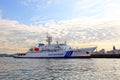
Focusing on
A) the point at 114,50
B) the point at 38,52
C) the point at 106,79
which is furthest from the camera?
the point at 114,50

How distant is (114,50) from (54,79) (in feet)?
506

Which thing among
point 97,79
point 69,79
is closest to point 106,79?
point 97,79

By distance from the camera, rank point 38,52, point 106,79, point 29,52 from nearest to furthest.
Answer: point 106,79 → point 38,52 → point 29,52

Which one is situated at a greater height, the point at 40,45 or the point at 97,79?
the point at 40,45

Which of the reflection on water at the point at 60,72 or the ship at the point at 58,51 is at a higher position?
the ship at the point at 58,51

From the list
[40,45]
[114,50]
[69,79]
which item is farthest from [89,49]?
[69,79]

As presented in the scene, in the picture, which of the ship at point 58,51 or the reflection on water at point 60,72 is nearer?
the reflection on water at point 60,72

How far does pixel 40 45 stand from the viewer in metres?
136

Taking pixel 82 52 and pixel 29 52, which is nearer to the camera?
pixel 82 52

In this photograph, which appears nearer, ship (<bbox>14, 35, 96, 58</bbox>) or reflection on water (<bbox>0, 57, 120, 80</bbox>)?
reflection on water (<bbox>0, 57, 120, 80</bbox>)

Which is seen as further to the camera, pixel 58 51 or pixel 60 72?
pixel 58 51

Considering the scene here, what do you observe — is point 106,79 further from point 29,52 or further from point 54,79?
point 29,52

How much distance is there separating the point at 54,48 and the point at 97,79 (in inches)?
Answer: 3938

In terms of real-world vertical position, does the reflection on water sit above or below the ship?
below
